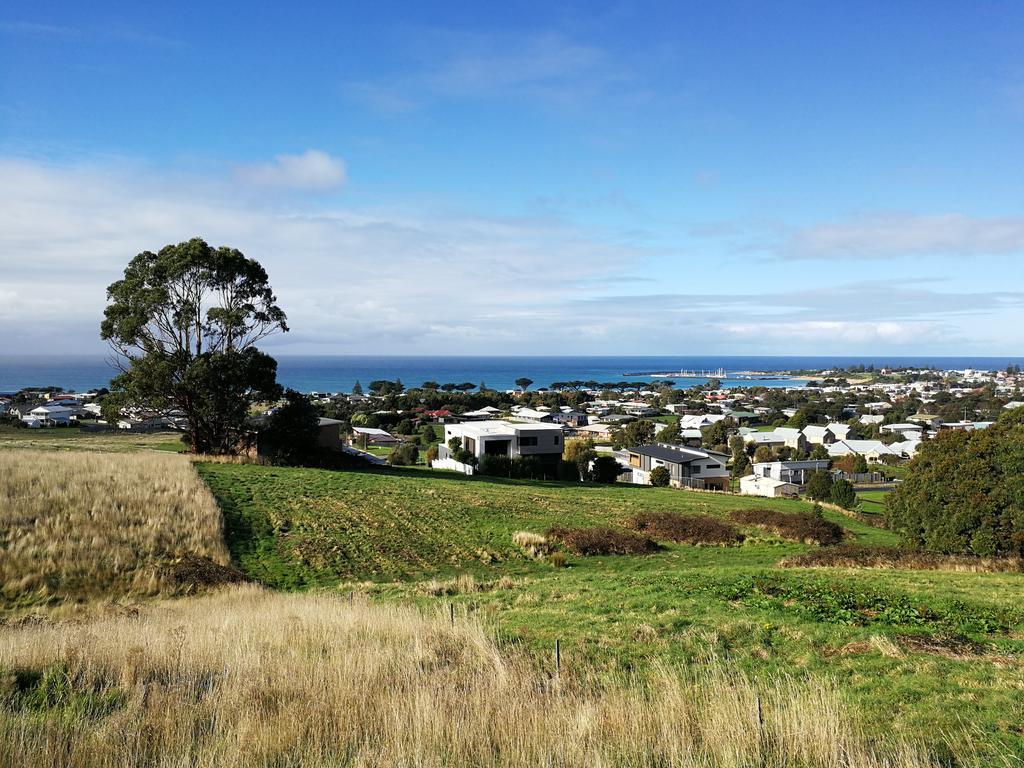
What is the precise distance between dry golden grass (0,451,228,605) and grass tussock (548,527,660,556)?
11006 millimetres

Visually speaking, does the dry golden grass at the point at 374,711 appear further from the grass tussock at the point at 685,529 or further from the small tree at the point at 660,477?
the small tree at the point at 660,477

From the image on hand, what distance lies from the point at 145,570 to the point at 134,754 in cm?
1221

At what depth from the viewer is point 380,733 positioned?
16.7 ft

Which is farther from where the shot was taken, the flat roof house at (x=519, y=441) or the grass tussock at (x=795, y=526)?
the flat roof house at (x=519, y=441)

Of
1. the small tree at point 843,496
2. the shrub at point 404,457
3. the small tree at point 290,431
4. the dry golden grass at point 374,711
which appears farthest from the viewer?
the shrub at point 404,457

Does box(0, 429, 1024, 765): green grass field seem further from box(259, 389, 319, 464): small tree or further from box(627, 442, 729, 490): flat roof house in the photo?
box(627, 442, 729, 490): flat roof house

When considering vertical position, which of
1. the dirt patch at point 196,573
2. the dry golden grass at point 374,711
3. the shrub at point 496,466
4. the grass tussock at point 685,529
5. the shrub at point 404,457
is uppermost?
the dry golden grass at point 374,711

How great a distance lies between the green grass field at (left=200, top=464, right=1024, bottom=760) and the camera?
7133 mm

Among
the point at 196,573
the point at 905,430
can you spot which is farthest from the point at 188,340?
the point at 905,430

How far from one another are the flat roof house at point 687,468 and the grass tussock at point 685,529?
28.5m

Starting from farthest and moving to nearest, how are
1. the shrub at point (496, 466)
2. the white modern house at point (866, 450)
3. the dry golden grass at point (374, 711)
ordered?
the white modern house at point (866, 450) < the shrub at point (496, 466) < the dry golden grass at point (374, 711)

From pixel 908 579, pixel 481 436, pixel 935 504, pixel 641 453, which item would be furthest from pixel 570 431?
pixel 908 579

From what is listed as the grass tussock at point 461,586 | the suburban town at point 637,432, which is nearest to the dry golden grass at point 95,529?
the grass tussock at point 461,586

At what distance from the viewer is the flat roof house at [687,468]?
2176 inches
